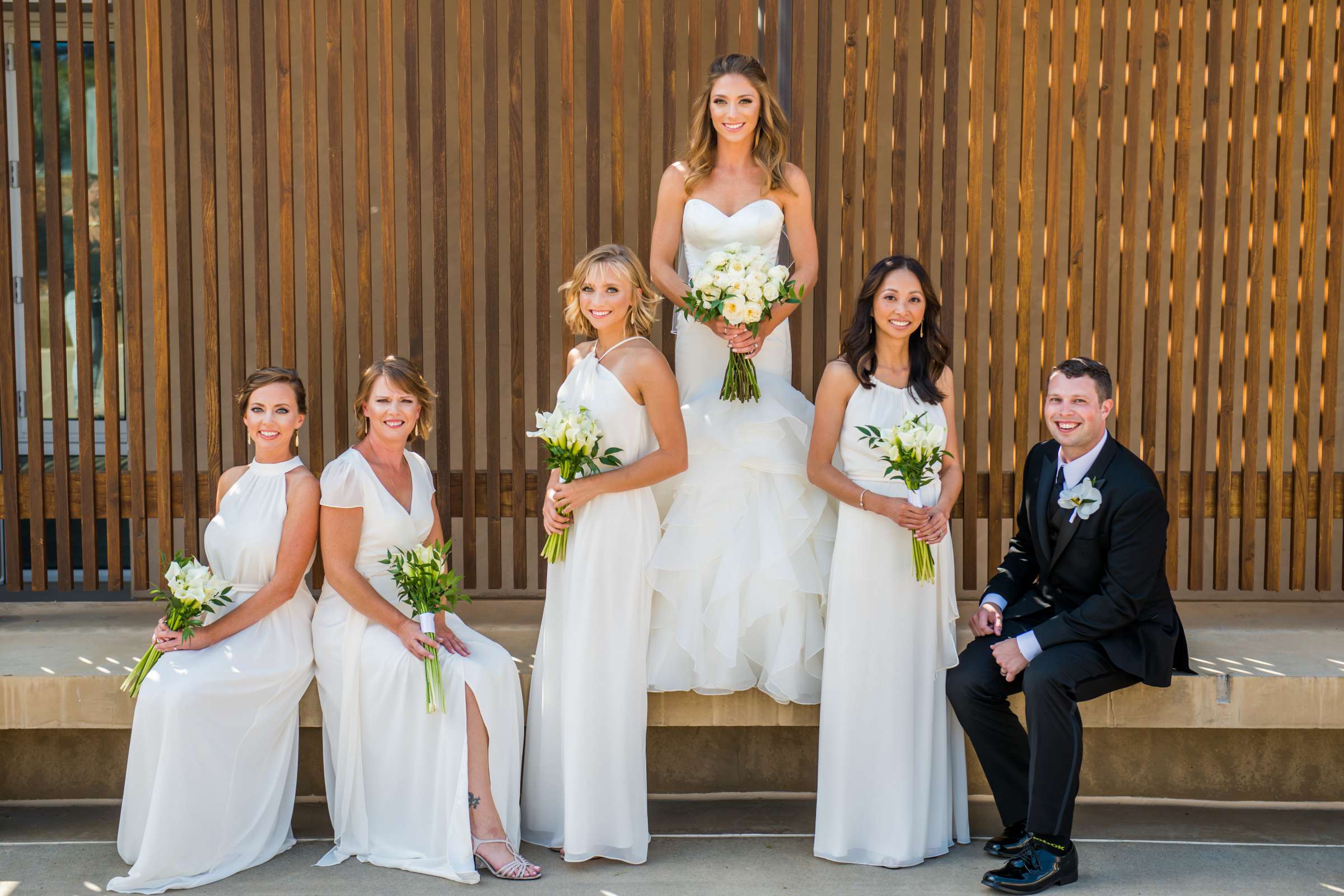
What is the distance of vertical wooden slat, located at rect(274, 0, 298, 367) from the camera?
470cm

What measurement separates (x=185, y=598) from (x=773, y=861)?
196 centimetres

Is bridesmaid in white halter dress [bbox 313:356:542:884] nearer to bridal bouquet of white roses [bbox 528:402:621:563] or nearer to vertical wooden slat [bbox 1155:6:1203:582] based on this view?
bridal bouquet of white roses [bbox 528:402:621:563]

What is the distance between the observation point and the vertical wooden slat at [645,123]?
4.71 metres

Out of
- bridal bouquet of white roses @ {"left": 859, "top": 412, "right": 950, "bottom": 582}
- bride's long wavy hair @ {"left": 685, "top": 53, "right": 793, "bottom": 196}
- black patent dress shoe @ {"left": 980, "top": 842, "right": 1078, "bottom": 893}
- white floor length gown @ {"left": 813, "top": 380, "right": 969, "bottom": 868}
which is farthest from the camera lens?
bride's long wavy hair @ {"left": 685, "top": 53, "right": 793, "bottom": 196}

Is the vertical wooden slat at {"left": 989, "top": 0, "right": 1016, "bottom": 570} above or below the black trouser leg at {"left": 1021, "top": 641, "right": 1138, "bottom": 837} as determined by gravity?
above

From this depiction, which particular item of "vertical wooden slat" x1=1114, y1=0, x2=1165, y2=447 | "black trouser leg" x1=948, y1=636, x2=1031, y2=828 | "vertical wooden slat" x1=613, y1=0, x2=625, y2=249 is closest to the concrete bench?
"black trouser leg" x1=948, y1=636, x2=1031, y2=828

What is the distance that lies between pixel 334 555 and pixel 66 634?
1443mm

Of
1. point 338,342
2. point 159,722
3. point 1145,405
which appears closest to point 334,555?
point 159,722

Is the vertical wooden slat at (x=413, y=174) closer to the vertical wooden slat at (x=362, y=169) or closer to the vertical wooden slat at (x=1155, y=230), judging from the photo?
the vertical wooden slat at (x=362, y=169)

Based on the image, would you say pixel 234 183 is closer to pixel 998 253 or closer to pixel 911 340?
pixel 911 340

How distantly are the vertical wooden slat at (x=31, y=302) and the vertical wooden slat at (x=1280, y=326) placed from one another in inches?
172

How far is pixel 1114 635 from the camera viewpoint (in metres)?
3.79

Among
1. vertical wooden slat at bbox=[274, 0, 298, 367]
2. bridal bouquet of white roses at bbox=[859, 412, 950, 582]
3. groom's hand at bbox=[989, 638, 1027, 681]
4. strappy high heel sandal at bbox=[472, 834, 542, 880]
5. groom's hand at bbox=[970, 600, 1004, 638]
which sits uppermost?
vertical wooden slat at bbox=[274, 0, 298, 367]

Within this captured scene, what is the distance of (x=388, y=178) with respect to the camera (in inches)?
185
